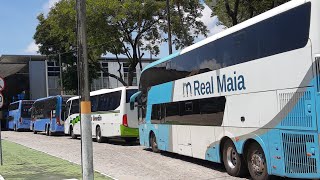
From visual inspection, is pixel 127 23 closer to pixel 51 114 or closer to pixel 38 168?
pixel 51 114

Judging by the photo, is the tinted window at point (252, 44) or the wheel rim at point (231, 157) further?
the wheel rim at point (231, 157)

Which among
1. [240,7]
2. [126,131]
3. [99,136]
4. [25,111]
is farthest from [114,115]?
[25,111]

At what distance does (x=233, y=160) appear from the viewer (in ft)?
35.8

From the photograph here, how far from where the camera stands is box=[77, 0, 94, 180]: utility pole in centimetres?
911

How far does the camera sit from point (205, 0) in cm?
2211

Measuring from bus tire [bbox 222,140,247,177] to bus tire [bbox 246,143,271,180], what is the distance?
1.36ft

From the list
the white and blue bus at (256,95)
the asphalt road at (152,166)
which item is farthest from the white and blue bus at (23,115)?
the white and blue bus at (256,95)

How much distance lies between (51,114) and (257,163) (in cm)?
2585

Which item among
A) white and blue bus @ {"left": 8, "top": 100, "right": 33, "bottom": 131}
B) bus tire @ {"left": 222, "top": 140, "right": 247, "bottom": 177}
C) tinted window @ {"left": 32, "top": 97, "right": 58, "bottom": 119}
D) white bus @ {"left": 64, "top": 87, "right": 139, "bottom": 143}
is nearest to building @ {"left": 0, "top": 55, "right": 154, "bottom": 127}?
white and blue bus @ {"left": 8, "top": 100, "right": 33, "bottom": 131}

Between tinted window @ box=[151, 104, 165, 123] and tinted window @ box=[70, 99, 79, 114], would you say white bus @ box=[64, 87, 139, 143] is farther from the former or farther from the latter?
tinted window @ box=[151, 104, 165, 123]

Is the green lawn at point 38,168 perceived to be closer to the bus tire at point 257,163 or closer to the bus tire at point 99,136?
the bus tire at point 257,163

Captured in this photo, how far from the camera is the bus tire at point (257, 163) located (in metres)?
9.44

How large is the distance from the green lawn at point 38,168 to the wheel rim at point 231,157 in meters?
3.09

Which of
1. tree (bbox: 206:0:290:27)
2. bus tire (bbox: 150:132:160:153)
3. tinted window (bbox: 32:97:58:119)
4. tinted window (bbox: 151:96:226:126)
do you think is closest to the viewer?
tinted window (bbox: 151:96:226:126)
